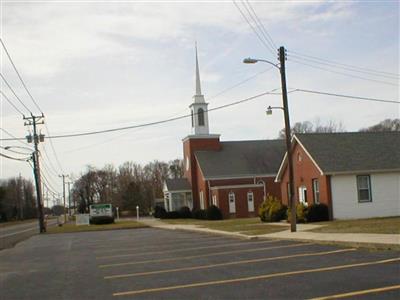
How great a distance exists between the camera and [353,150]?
3466 cm

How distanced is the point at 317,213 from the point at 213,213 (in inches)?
847

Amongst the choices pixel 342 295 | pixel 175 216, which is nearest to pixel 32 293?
pixel 342 295

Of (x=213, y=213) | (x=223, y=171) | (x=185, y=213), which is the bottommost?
(x=185, y=213)

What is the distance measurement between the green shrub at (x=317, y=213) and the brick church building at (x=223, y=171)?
22.3 metres

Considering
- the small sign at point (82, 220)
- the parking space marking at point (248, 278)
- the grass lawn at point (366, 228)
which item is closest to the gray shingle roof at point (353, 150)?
the grass lawn at point (366, 228)

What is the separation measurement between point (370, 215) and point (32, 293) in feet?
82.7

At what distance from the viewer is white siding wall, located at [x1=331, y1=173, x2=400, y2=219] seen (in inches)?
1282

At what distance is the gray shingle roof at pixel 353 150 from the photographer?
33.0 metres

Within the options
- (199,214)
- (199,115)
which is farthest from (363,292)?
(199,115)

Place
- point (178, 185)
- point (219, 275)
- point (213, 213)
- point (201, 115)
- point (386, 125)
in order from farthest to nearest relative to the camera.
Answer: point (386, 125), point (178, 185), point (201, 115), point (213, 213), point (219, 275)

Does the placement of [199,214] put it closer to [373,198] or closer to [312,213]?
[312,213]

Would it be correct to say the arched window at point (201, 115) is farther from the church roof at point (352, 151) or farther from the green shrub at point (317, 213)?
the green shrub at point (317, 213)

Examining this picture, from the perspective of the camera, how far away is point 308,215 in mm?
31781

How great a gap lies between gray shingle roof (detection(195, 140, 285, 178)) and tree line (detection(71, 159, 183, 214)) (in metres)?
45.1
